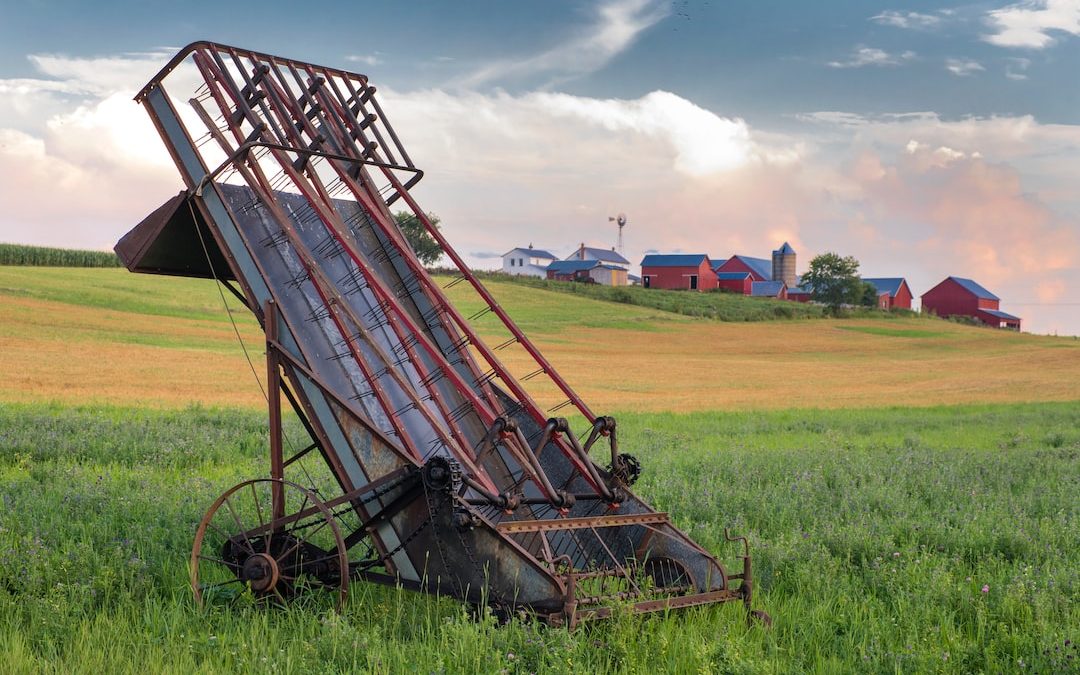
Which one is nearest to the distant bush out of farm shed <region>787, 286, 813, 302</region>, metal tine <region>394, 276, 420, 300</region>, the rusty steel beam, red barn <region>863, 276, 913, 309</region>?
metal tine <region>394, 276, 420, 300</region>

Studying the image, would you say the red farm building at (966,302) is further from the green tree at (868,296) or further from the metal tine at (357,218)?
the metal tine at (357,218)

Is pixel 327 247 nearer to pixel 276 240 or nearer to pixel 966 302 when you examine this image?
pixel 276 240

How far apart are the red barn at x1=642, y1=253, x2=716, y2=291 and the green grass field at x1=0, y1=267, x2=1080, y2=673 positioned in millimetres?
72397

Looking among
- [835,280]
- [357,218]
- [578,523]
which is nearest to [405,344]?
[357,218]

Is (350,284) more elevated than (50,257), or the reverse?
(50,257)

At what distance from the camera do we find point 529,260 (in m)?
124

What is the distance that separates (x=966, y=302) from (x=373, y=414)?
102130 millimetres

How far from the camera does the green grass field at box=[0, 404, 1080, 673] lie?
237 inches

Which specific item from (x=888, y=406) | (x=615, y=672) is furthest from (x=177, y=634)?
(x=888, y=406)

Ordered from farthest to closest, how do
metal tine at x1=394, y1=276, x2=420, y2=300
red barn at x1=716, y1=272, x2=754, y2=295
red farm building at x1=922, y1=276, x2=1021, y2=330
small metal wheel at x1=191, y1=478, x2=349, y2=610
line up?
red barn at x1=716, y1=272, x2=754, y2=295, red farm building at x1=922, y1=276, x2=1021, y2=330, metal tine at x1=394, y1=276, x2=420, y2=300, small metal wheel at x1=191, y1=478, x2=349, y2=610

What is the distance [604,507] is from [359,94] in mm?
4613

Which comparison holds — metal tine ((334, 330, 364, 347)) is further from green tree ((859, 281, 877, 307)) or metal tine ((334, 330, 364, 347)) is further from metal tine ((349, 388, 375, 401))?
green tree ((859, 281, 877, 307))

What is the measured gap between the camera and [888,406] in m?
29.4

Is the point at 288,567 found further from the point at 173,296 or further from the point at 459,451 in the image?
the point at 173,296
